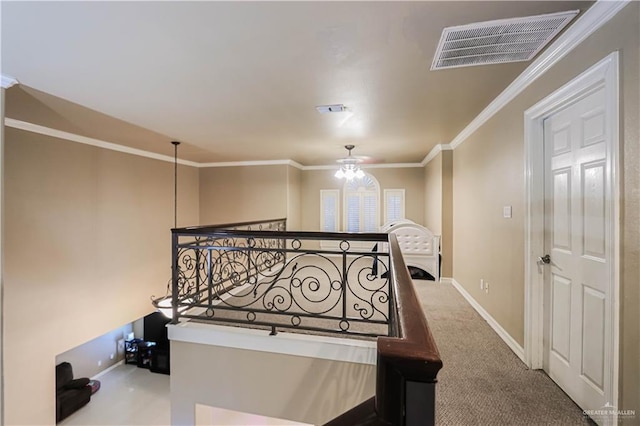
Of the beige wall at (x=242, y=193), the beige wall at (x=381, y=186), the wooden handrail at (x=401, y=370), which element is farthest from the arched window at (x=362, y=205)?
the wooden handrail at (x=401, y=370)

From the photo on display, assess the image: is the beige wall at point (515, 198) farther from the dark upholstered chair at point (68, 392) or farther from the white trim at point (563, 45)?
the dark upholstered chair at point (68, 392)

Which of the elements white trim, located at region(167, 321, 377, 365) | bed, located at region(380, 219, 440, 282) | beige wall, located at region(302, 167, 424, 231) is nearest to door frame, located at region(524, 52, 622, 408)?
white trim, located at region(167, 321, 377, 365)

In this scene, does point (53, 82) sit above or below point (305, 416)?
above

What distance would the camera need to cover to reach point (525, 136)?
244 centimetres

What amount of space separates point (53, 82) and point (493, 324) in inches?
197

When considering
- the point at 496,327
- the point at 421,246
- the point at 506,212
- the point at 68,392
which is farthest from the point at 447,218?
the point at 68,392

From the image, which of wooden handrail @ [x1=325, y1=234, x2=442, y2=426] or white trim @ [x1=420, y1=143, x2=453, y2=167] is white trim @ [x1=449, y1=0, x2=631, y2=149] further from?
wooden handrail @ [x1=325, y1=234, x2=442, y2=426]

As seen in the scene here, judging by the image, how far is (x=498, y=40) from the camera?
1909 mm

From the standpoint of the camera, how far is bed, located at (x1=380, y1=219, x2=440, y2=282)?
4.87 meters

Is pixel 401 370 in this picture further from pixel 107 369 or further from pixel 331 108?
pixel 107 369

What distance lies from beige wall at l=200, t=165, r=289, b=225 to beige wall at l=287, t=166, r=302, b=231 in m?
0.14

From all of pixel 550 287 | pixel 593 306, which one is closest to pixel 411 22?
pixel 593 306

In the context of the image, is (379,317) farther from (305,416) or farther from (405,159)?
(405,159)

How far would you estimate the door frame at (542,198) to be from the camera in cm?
151
